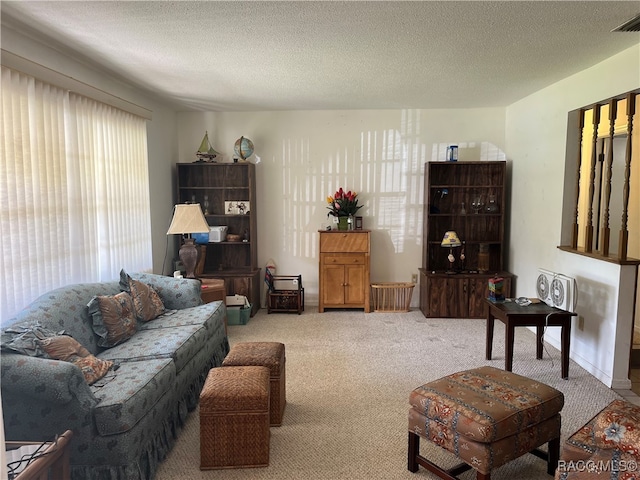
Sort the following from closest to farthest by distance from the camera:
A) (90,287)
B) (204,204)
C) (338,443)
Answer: (338,443), (90,287), (204,204)

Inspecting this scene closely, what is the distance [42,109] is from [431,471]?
3.26 meters

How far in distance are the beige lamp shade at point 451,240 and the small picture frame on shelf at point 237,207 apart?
7.83 feet

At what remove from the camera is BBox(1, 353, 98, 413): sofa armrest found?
1.96 meters

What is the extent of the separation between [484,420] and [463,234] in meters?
3.80

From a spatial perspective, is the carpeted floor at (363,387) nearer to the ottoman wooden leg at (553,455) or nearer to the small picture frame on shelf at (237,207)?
the ottoman wooden leg at (553,455)

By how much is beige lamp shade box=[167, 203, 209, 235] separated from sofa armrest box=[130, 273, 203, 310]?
486 mm

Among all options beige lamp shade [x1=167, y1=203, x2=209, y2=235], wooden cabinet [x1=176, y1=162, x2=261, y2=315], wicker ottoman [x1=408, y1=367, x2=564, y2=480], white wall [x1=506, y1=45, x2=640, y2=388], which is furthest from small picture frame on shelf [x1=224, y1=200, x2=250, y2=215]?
wicker ottoman [x1=408, y1=367, x2=564, y2=480]

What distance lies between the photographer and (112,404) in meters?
2.09

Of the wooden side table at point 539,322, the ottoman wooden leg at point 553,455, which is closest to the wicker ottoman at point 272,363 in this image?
the ottoman wooden leg at point 553,455

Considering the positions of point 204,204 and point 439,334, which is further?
point 204,204

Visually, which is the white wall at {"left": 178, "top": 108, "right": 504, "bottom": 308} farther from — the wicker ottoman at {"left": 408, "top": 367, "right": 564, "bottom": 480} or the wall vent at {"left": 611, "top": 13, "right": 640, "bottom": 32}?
the wicker ottoman at {"left": 408, "top": 367, "right": 564, "bottom": 480}

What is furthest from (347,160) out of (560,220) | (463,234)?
(560,220)

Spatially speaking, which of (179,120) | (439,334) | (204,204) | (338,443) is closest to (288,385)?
(338,443)

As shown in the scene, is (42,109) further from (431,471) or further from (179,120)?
(431,471)
